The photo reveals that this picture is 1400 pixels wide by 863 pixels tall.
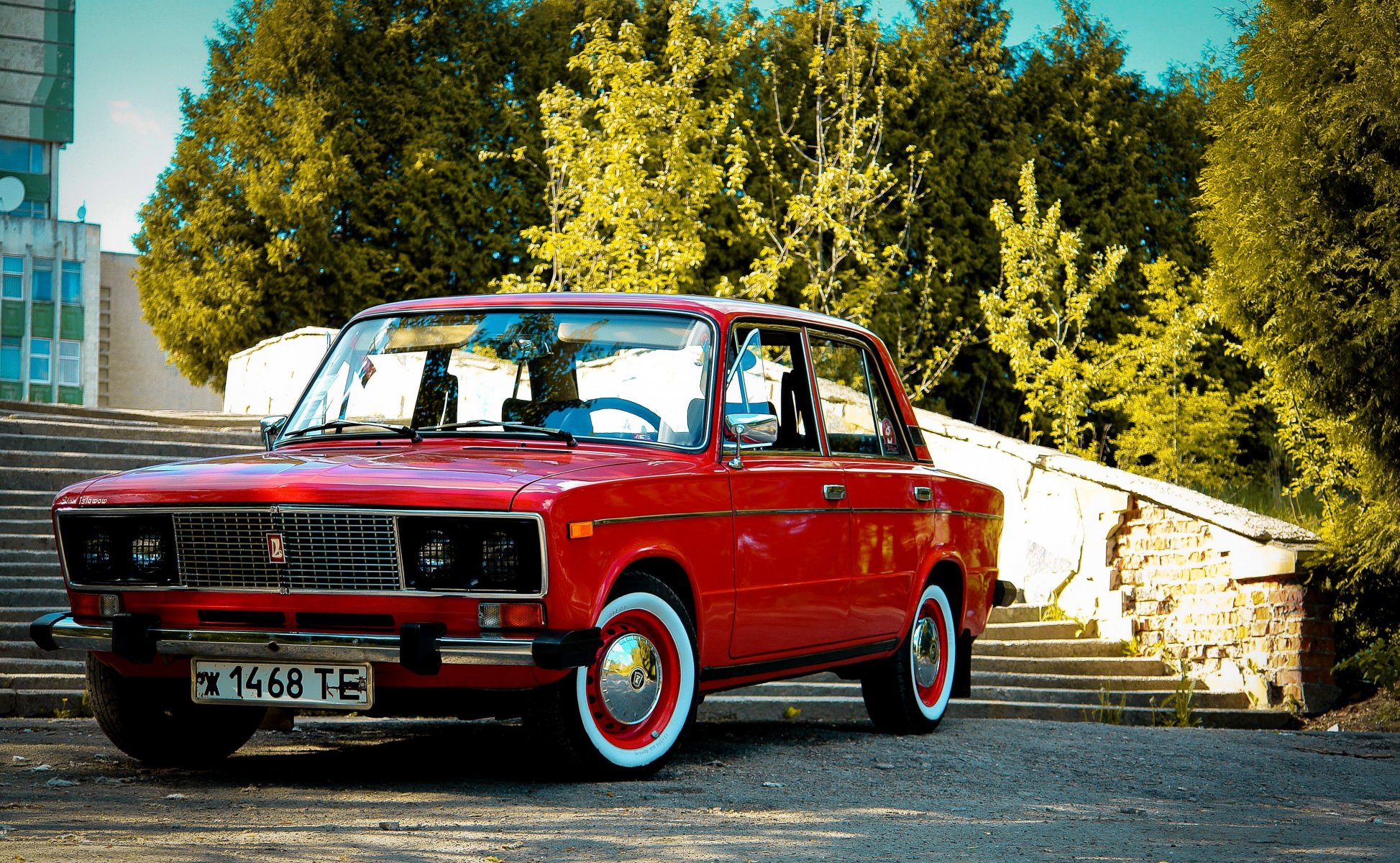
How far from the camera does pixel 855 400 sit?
8188mm

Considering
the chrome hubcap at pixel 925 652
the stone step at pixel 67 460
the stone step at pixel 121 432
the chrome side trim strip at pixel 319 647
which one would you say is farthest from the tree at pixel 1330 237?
the stone step at pixel 121 432

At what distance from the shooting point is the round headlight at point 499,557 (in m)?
5.38

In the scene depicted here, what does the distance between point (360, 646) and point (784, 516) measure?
7.04 feet

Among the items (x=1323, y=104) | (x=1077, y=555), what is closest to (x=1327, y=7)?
(x=1323, y=104)

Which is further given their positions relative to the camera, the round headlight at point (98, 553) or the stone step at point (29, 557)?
the stone step at point (29, 557)

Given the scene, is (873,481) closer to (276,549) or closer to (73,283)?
(276,549)

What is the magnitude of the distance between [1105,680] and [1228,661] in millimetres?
963

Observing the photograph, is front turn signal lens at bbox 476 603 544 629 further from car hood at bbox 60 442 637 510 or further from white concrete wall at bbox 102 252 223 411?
white concrete wall at bbox 102 252 223 411

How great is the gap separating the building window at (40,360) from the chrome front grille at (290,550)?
4524cm

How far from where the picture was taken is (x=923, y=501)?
805cm

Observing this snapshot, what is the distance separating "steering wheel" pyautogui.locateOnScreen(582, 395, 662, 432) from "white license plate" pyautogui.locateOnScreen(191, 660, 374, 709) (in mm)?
1552

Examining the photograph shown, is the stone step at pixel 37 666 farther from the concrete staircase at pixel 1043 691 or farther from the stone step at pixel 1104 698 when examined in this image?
the stone step at pixel 1104 698

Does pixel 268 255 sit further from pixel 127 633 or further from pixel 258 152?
pixel 127 633

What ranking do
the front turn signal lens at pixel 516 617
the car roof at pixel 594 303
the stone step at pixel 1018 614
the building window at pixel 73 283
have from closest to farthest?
1. the front turn signal lens at pixel 516 617
2. the car roof at pixel 594 303
3. the stone step at pixel 1018 614
4. the building window at pixel 73 283
